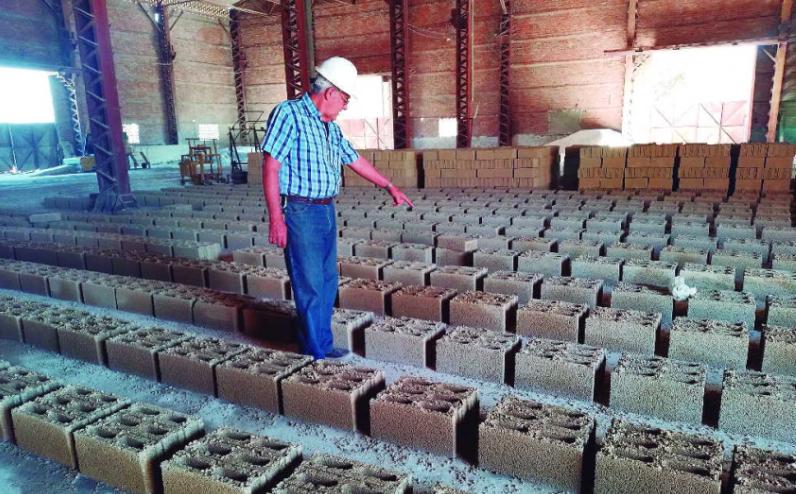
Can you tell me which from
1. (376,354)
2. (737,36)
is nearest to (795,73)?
(737,36)

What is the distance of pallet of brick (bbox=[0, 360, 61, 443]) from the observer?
2891mm

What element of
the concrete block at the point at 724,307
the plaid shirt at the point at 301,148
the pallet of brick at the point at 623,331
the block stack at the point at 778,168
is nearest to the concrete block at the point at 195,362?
the plaid shirt at the point at 301,148

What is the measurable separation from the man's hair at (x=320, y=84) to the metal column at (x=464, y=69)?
18150mm

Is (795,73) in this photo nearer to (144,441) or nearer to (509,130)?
(509,130)

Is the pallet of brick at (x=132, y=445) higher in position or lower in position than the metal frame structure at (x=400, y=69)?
lower

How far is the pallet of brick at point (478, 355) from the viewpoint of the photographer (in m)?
3.46

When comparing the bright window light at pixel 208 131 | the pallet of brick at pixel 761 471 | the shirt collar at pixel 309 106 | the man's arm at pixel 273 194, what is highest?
the bright window light at pixel 208 131

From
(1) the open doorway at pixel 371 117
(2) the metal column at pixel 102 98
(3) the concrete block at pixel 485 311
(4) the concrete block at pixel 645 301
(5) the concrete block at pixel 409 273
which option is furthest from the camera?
(1) the open doorway at pixel 371 117

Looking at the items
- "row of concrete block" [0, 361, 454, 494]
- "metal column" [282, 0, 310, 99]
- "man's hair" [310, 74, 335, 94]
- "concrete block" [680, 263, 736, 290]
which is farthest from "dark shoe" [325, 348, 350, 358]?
"metal column" [282, 0, 310, 99]

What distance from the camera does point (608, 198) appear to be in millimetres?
9273

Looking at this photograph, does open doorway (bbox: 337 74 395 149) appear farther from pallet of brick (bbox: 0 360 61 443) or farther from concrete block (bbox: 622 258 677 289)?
pallet of brick (bbox: 0 360 61 443)

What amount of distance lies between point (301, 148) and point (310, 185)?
0.24 metres

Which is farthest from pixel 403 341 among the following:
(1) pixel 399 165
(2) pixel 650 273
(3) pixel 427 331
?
(1) pixel 399 165

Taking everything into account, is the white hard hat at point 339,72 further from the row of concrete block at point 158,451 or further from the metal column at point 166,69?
the metal column at point 166,69
